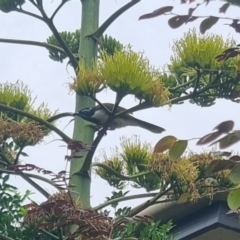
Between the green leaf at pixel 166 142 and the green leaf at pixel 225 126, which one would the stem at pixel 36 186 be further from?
the green leaf at pixel 225 126

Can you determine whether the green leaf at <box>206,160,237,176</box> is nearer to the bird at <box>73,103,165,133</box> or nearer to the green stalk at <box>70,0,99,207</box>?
the green stalk at <box>70,0,99,207</box>

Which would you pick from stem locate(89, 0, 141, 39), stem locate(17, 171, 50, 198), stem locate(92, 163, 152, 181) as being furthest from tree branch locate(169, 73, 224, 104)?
stem locate(17, 171, 50, 198)

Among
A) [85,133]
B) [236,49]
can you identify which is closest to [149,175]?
[85,133]

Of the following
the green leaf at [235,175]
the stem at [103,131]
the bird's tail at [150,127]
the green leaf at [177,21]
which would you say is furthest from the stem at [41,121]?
the green leaf at [235,175]

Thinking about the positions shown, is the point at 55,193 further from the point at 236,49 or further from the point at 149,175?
the point at 236,49

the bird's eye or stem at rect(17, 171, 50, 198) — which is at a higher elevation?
the bird's eye

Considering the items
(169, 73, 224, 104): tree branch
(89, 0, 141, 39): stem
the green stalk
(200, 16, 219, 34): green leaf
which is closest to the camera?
(200, 16, 219, 34): green leaf

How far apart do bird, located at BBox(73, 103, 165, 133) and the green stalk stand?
0.13 feet

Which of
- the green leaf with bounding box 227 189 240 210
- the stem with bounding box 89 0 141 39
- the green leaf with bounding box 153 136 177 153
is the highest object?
the stem with bounding box 89 0 141 39

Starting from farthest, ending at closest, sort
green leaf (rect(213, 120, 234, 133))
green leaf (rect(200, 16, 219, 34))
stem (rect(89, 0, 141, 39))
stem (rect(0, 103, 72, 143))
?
stem (rect(89, 0, 141, 39)) < stem (rect(0, 103, 72, 143)) < green leaf (rect(200, 16, 219, 34)) < green leaf (rect(213, 120, 234, 133))

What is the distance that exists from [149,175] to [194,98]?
1.34 feet

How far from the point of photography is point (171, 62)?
358 cm

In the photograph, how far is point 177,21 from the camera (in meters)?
1.28

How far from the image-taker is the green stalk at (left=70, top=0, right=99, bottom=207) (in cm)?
305
